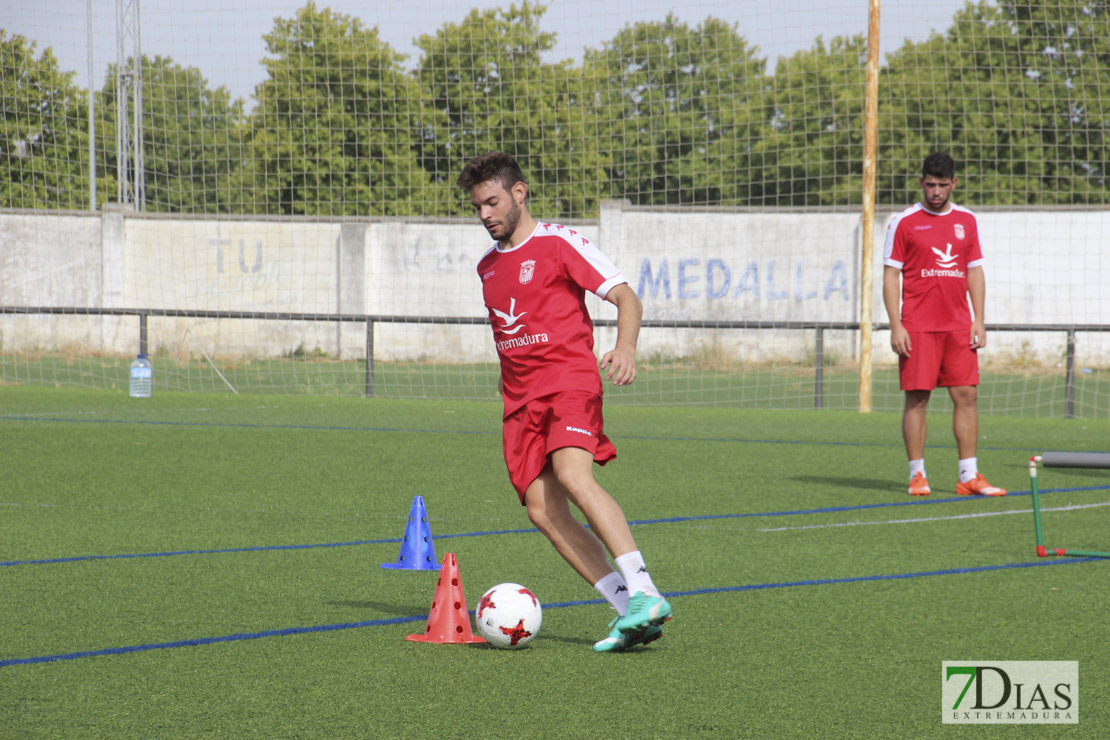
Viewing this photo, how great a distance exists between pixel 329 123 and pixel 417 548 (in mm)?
13936

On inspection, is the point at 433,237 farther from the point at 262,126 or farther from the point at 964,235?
the point at 964,235

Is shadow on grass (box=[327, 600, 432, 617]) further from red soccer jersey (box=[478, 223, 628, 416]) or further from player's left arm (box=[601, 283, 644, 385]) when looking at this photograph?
player's left arm (box=[601, 283, 644, 385])

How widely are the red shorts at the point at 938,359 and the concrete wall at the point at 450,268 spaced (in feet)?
62.9

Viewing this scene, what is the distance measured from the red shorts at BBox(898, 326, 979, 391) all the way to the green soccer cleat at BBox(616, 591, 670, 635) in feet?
15.3

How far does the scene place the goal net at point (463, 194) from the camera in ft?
56.7

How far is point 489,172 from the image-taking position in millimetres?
4305

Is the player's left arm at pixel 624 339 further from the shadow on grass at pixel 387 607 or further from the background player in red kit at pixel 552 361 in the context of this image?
the shadow on grass at pixel 387 607

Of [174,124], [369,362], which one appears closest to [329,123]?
[174,124]

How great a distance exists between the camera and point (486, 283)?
4.50 m

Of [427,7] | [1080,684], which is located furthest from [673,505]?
[427,7]

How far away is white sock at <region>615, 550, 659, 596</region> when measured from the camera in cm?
407

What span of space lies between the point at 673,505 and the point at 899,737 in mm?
4622

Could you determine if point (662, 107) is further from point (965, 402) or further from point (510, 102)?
point (965, 402)

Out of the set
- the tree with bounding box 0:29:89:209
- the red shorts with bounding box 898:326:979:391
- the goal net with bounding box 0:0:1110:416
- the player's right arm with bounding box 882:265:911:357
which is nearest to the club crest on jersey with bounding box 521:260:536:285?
the player's right arm with bounding box 882:265:911:357
